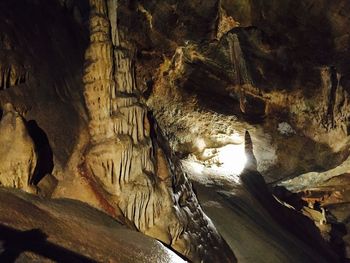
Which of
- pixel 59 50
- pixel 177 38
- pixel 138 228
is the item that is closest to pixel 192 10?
pixel 177 38

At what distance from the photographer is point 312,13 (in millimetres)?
12016

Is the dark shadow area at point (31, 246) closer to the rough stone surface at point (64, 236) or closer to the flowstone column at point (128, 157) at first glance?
the rough stone surface at point (64, 236)

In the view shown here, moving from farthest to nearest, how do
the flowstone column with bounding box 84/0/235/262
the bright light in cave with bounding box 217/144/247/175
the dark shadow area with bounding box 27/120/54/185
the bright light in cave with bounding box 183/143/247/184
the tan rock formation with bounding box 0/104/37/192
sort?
the bright light in cave with bounding box 217/144/247/175 → the bright light in cave with bounding box 183/143/247/184 → the flowstone column with bounding box 84/0/235/262 → the dark shadow area with bounding box 27/120/54/185 → the tan rock formation with bounding box 0/104/37/192

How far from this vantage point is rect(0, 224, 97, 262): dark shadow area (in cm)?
381

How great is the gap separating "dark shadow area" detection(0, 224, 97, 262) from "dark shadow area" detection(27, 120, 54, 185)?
1.47 metres

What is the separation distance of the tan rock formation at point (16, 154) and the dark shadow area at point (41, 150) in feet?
0.88

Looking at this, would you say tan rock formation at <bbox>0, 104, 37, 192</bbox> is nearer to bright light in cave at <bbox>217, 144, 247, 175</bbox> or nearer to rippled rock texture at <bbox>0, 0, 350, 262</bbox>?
rippled rock texture at <bbox>0, 0, 350, 262</bbox>

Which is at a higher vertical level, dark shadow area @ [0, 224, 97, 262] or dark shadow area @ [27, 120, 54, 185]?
dark shadow area @ [27, 120, 54, 185]

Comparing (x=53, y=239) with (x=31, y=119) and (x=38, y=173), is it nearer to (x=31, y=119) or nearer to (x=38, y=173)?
(x=38, y=173)

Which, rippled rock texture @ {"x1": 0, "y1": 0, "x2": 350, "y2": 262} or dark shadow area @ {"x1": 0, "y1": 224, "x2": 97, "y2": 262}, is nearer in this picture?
dark shadow area @ {"x1": 0, "y1": 224, "x2": 97, "y2": 262}

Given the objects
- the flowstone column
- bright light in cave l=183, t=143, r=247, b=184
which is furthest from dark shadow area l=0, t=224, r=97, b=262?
bright light in cave l=183, t=143, r=247, b=184

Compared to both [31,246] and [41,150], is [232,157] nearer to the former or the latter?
[41,150]

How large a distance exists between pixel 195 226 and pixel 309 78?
723cm

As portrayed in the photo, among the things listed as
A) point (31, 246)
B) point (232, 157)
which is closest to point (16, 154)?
point (31, 246)
